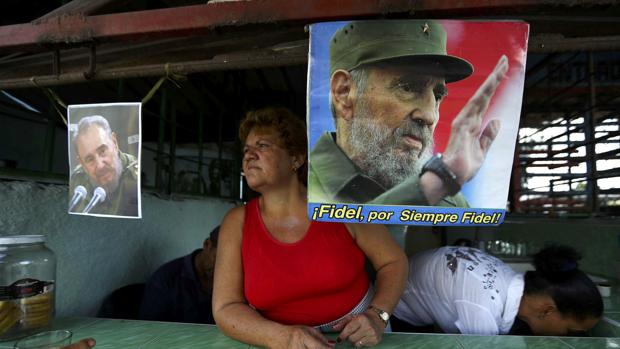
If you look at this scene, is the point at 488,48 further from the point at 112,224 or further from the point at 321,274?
the point at 112,224

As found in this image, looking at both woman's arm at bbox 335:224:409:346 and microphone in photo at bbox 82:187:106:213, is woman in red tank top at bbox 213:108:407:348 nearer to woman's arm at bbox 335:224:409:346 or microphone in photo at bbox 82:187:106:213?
woman's arm at bbox 335:224:409:346

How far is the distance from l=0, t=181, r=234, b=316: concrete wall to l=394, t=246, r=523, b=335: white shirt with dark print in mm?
1703

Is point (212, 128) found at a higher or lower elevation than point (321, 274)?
higher

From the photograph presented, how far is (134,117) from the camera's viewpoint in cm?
111

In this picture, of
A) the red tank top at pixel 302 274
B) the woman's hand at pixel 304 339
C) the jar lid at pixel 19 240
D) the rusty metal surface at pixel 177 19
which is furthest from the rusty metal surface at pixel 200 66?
the woman's hand at pixel 304 339

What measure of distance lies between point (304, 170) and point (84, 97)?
326 cm

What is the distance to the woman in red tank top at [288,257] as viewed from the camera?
1.31 metres

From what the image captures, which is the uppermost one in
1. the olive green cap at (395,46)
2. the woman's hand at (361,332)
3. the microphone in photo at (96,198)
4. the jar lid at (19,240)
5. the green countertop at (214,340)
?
the olive green cap at (395,46)

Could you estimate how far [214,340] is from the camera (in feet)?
4.02

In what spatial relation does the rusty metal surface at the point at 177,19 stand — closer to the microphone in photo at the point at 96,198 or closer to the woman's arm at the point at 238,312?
the microphone in photo at the point at 96,198

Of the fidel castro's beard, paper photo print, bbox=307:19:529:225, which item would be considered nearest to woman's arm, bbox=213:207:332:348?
paper photo print, bbox=307:19:529:225

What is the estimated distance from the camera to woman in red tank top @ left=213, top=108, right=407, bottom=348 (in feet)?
4.30

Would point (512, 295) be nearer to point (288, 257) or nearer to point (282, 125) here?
point (288, 257)

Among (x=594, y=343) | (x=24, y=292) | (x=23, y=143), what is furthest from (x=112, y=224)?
(x=23, y=143)
